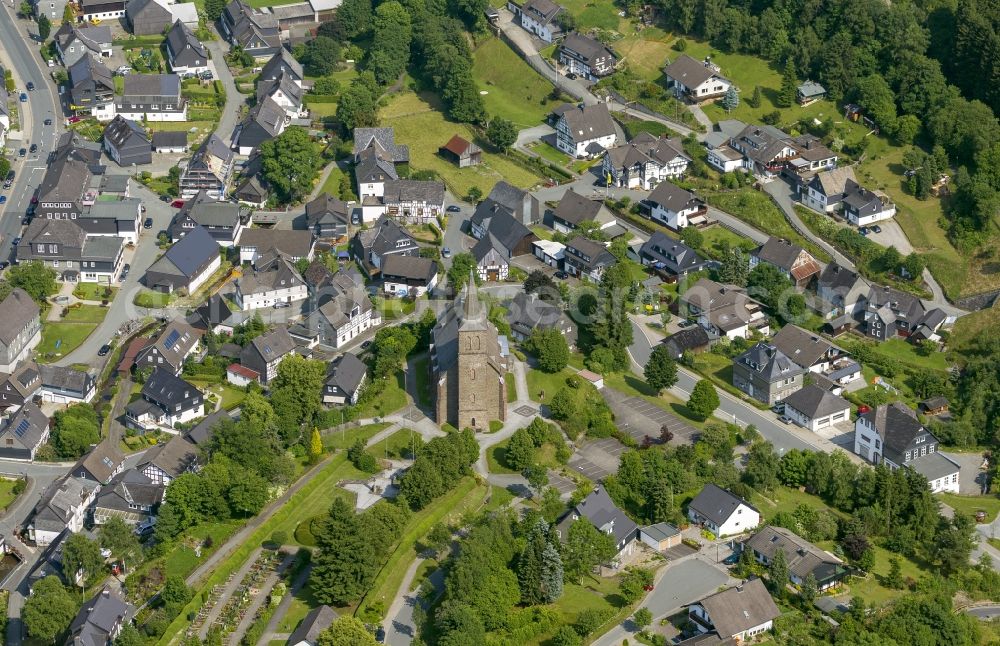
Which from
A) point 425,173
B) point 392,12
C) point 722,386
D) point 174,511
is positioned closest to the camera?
point 174,511

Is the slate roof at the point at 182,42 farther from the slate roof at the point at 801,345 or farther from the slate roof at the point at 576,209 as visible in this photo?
the slate roof at the point at 801,345

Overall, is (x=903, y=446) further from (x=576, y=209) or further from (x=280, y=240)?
(x=280, y=240)

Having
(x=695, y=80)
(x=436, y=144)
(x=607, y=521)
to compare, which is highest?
(x=607, y=521)

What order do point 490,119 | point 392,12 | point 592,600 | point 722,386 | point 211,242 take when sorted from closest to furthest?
point 592,600 < point 722,386 < point 211,242 < point 490,119 < point 392,12

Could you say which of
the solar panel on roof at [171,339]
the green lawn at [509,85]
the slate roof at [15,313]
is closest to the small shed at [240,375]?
the solar panel on roof at [171,339]

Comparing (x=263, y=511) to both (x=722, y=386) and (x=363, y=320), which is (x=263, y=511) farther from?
(x=722, y=386)

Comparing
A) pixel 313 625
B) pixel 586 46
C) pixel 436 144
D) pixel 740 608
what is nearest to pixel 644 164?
pixel 436 144

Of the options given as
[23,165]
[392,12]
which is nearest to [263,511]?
[23,165]
